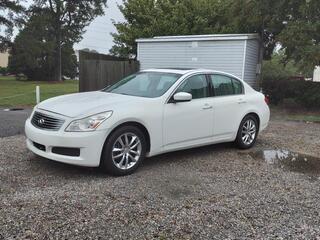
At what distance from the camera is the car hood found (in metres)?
5.52

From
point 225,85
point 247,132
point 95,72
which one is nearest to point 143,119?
point 225,85

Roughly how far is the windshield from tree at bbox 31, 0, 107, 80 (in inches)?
1335

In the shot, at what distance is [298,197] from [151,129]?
2.20 meters

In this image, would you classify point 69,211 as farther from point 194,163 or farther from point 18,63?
point 18,63

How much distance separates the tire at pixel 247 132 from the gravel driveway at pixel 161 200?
2.50 ft

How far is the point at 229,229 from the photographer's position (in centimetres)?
411

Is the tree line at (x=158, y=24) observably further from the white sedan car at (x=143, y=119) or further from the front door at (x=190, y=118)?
the front door at (x=190, y=118)

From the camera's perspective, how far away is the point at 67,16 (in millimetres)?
40875

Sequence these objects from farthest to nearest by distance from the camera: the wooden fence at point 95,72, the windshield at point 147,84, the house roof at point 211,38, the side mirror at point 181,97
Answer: the wooden fence at point 95,72
the house roof at point 211,38
the windshield at point 147,84
the side mirror at point 181,97

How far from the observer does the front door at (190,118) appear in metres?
6.25

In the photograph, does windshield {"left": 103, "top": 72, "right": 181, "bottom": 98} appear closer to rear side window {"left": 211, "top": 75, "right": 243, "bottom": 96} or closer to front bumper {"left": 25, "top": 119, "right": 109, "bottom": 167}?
rear side window {"left": 211, "top": 75, "right": 243, "bottom": 96}

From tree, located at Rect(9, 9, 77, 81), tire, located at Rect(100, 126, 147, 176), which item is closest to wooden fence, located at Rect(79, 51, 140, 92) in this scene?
tire, located at Rect(100, 126, 147, 176)

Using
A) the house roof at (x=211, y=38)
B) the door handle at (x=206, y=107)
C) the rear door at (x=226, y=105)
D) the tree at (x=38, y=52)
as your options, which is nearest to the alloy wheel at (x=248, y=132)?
the rear door at (x=226, y=105)

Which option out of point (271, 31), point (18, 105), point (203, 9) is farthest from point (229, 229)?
point (203, 9)
